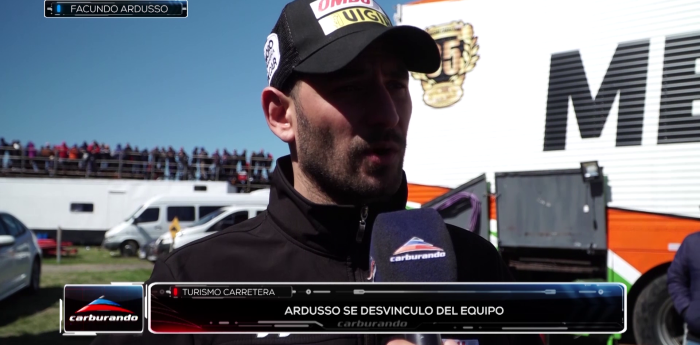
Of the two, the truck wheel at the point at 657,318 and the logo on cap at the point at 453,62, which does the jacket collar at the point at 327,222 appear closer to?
the logo on cap at the point at 453,62

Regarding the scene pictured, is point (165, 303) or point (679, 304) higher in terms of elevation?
point (165, 303)

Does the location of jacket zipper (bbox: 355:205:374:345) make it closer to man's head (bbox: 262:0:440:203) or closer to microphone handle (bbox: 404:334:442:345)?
man's head (bbox: 262:0:440:203)

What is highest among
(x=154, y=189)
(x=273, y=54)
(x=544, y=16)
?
(x=544, y=16)

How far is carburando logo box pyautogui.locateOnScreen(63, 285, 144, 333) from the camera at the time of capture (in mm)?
859

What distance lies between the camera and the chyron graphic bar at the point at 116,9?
4.43ft

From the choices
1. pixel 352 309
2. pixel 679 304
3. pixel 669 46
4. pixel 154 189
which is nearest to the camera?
pixel 352 309

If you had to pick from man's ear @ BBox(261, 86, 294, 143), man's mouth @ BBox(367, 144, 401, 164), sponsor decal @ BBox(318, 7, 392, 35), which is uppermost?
sponsor decal @ BBox(318, 7, 392, 35)

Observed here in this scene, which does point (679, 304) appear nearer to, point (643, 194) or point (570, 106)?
point (643, 194)

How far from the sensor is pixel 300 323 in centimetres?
79

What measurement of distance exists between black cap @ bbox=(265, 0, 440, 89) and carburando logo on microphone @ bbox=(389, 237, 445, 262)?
0.33 metres

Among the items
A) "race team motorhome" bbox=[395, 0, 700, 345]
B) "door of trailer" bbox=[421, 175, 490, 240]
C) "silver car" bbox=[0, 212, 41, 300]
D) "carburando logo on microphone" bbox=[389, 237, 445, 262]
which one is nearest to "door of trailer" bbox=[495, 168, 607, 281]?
"race team motorhome" bbox=[395, 0, 700, 345]

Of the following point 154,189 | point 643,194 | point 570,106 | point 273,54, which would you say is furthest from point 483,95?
point 154,189

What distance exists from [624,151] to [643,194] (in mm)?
415

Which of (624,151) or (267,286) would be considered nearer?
(267,286)
